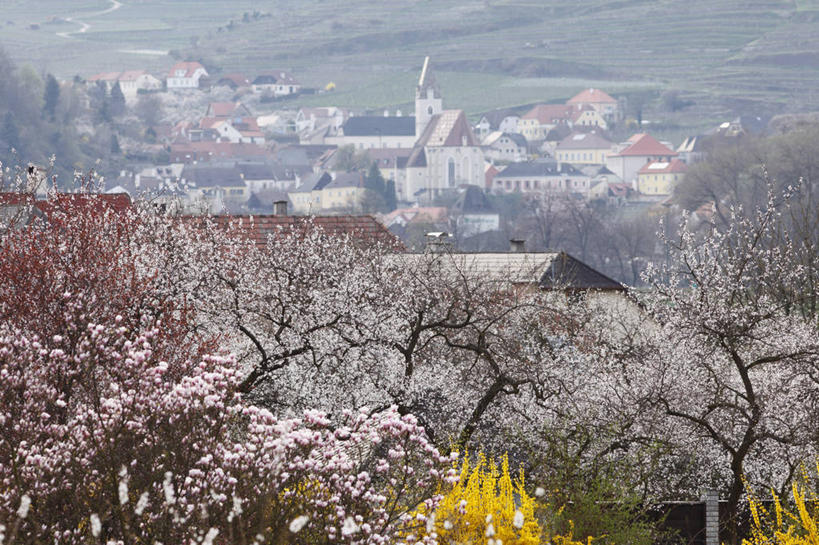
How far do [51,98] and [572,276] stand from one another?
159 m

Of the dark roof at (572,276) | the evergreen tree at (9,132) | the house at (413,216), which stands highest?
the dark roof at (572,276)

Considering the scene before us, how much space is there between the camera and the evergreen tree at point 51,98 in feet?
584

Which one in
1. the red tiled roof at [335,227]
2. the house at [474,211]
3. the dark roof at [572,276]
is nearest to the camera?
the red tiled roof at [335,227]

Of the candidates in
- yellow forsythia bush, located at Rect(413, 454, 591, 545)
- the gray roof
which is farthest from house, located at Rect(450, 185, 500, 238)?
yellow forsythia bush, located at Rect(413, 454, 591, 545)

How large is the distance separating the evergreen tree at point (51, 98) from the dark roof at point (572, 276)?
152461 mm

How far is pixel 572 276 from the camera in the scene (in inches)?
1243

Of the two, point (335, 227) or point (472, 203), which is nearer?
point (335, 227)

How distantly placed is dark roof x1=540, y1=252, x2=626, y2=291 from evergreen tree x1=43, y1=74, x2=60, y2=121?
500ft

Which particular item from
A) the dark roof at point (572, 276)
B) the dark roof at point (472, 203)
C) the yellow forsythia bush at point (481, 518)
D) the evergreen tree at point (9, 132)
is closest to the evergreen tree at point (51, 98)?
the evergreen tree at point (9, 132)

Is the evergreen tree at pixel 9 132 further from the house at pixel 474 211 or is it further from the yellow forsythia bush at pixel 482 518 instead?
the yellow forsythia bush at pixel 482 518

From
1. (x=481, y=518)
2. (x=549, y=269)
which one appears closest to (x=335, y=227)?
(x=549, y=269)

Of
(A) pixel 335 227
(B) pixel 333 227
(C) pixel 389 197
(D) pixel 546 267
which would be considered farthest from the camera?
(C) pixel 389 197

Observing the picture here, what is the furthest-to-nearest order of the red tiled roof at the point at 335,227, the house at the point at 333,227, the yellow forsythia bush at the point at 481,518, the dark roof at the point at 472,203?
1. the dark roof at the point at 472,203
2. the red tiled roof at the point at 335,227
3. the house at the point at 333,227
4. the yellow forsythia bush at the point at 481,518

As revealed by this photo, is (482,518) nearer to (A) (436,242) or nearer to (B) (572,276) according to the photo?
(A) (436,242)
